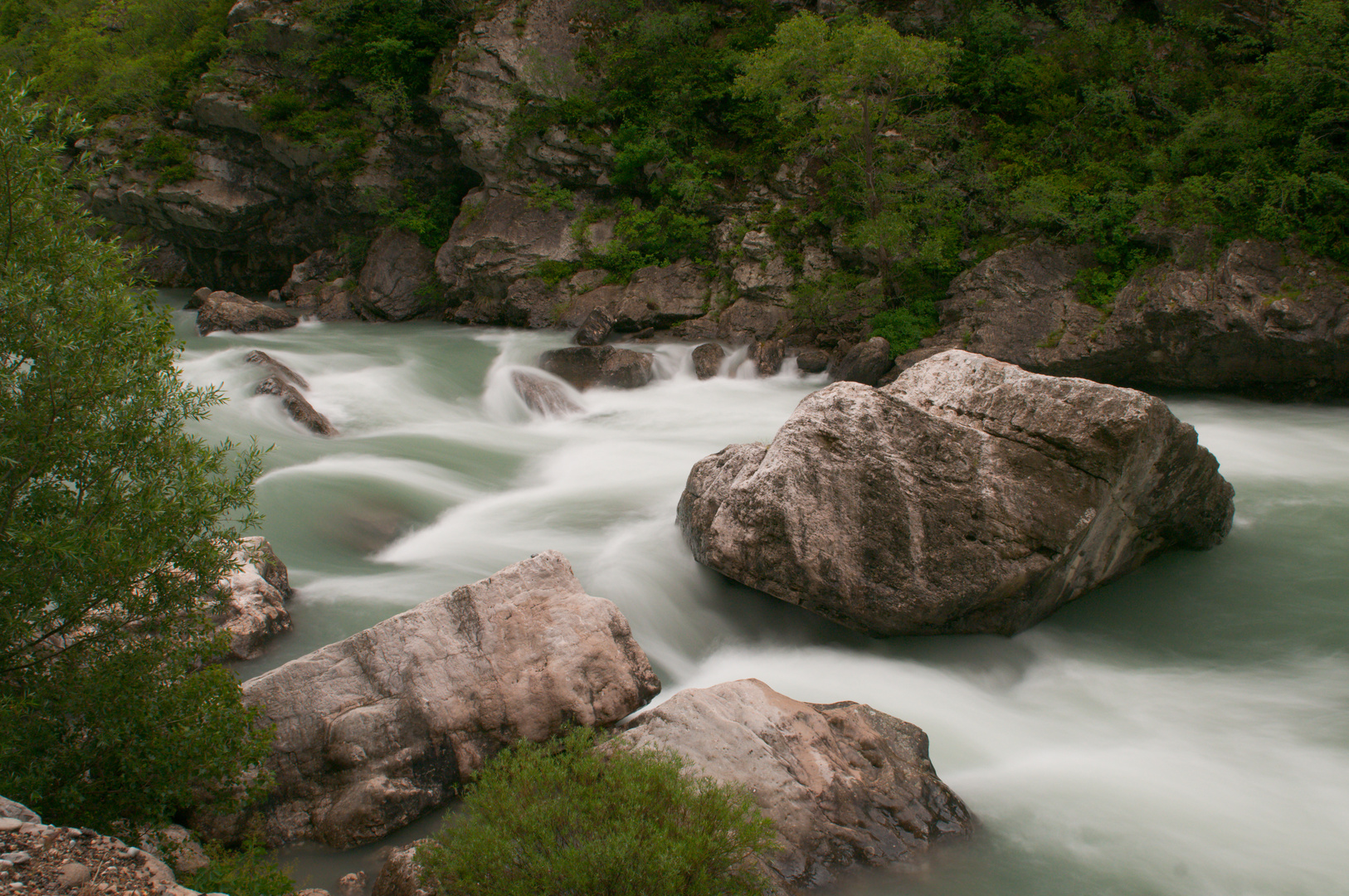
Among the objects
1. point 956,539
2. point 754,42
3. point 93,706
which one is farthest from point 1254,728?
point 754,42

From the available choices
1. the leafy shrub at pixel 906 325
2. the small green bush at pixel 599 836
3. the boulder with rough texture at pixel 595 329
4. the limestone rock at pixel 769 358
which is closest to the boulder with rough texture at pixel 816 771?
the small green bush at pixel 599 836

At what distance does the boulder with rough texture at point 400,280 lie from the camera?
930 inches

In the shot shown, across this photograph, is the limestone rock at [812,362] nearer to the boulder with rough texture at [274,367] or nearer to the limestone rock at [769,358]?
the limestone rock at [769,358]

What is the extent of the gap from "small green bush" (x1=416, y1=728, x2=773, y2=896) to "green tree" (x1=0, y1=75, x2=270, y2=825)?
194 centimetres

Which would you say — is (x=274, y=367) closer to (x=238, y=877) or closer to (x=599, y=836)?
(x=238, y=877)

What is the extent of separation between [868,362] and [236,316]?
15.9 metres

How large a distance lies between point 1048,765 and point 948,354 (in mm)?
4005

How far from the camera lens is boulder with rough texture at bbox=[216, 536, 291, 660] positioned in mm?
7078

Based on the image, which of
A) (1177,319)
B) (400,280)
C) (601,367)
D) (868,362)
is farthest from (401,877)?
(400,280)

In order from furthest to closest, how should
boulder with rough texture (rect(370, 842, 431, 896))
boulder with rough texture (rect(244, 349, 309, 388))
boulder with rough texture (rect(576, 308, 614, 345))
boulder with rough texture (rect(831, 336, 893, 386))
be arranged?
boulder with rough texture (rect(576, 308, 614, 345))
boulder with rough texture (rect(831, 336, 893, 386))
boulder with rough texture (rect(244, 349, 309, 388))
boulder with rough texture (rect(370, 842, 431, 896))

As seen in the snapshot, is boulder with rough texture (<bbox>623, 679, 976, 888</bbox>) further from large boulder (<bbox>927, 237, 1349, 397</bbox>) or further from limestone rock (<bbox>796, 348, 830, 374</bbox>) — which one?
limestone rock (<bbox>796, 348, 830, 374</bbox>)

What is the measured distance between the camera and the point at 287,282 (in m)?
26.4

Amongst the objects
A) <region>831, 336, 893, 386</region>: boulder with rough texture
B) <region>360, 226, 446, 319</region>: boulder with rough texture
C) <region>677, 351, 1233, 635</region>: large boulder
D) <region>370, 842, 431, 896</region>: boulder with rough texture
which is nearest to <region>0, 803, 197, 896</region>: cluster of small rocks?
<region>370, 842, 431, 896</region>: boulder with rough texture

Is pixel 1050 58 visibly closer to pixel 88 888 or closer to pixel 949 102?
pixel 949 102
